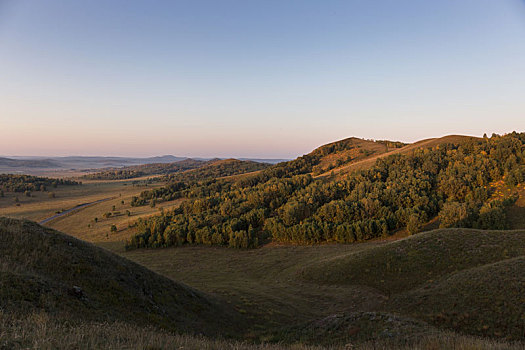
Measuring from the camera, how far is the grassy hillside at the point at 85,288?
35.5 feet

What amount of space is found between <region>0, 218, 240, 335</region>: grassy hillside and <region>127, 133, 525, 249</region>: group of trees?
45135 millimetres

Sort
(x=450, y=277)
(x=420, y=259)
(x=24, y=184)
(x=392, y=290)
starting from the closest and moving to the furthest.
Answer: (x=450, y=277) < (x=392, y=290) < (x=420, y=259) < (x=24, y=184)

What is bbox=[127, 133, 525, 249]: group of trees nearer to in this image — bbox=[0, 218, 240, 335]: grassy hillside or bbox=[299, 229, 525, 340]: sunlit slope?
bbox=[299, 229, 525, 340]: sunlit slope

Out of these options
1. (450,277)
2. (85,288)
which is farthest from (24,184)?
(450,277)

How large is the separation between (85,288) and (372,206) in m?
68.4

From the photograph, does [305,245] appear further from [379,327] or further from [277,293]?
[379,327]

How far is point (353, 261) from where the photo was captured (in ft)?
114

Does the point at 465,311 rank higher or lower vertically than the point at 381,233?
higher

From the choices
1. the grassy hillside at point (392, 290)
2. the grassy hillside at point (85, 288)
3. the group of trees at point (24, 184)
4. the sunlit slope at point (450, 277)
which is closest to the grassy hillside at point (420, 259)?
the sunlit slope at point (450, 277)

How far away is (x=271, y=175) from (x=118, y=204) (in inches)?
3793

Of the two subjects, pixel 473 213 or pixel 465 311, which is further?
pixel 473 213

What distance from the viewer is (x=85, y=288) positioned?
1416 cm

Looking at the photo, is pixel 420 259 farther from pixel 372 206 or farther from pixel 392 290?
pixel 372 206

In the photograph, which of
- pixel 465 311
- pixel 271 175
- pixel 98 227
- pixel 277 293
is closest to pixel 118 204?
pixel 98 227
